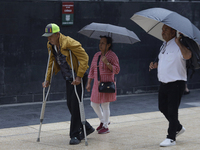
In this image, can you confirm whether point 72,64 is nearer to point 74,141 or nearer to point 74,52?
point 74,52

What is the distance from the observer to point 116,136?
6492 millimetres

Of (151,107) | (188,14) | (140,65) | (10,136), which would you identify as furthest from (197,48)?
(188,14)

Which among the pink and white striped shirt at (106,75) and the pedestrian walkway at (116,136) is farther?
the pink and white striped shirt at (106,75)

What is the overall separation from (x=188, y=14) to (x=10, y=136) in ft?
25.7

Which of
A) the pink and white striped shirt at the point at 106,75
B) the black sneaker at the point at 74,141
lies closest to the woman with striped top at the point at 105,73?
the pink and white striped shirt at the point at 106,75

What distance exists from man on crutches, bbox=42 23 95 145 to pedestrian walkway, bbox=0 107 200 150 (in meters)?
0.28

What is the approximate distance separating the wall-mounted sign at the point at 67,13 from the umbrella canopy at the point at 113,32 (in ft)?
9.63

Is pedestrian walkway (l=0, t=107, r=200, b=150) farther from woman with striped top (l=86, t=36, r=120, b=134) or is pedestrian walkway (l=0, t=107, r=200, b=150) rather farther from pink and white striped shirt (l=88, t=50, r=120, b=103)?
pink and white striped shirt (l=88, t=50, r=120, b=103)

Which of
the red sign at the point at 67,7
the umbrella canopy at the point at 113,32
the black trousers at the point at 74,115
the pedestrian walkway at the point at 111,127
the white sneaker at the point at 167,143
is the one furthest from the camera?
the red sign at the point at 67,7

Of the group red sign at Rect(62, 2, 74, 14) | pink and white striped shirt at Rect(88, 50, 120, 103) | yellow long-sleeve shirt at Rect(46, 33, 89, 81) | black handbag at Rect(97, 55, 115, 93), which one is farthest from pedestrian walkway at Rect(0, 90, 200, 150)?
red sign at Rect(62, 2, 74, 14)

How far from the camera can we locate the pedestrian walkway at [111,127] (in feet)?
19.1

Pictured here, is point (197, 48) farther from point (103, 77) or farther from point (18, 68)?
point (18, 68)

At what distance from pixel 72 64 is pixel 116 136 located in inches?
60.1

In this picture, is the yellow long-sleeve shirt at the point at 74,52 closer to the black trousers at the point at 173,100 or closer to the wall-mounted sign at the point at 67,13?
the black trousers at the point at 173,100
